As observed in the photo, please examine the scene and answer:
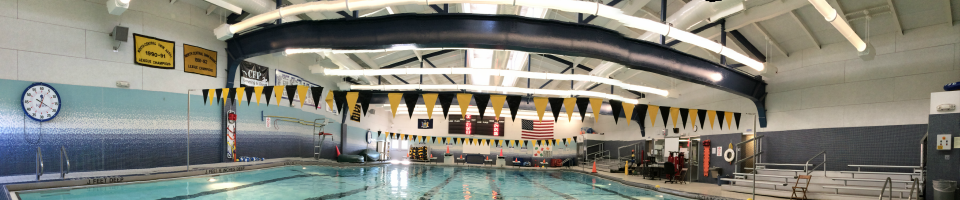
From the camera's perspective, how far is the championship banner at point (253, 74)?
1281cm

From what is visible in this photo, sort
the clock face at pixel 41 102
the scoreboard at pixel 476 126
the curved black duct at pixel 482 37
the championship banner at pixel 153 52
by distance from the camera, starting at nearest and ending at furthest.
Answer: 1. the curved black duct at pixel 482 37
2. the clock face at pixel 41 102
3. the championship banner at pixel 153 52
4. the scoreboard at pixel 476 126

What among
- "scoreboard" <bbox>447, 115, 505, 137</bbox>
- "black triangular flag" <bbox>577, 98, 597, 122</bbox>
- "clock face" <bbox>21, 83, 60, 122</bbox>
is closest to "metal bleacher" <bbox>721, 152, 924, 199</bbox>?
"black triangular flag" <bbox>577, 98, 597, 122</bbox>

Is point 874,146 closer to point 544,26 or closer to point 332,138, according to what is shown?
point 544,26

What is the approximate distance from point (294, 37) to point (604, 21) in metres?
6.47

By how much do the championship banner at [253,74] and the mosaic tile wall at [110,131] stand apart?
86 centimetres

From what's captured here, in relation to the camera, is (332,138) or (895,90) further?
(332,138)

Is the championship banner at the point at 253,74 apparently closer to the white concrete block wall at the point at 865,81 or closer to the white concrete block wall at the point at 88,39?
the white concrete block wall at the point at 88,39

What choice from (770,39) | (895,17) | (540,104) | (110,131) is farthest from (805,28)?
(110,131)

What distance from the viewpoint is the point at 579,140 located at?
81.6ft

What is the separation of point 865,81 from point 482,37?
26.3 feet

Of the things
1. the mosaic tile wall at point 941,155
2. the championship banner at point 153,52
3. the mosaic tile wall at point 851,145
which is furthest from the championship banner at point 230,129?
the mosaic tile wall at point 941,155

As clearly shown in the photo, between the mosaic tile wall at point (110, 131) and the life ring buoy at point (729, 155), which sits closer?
the mosaic tile wall at point (110, 131)

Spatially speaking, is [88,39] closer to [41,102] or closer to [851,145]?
[41,102]

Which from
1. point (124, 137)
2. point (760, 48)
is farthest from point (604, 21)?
point (124, 137)
